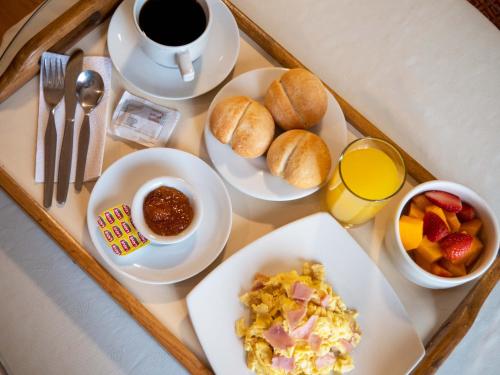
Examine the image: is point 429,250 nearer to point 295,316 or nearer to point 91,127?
point 295,316

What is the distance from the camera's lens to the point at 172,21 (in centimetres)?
111

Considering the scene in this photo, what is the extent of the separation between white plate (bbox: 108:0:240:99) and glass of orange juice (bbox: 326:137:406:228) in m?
0.39

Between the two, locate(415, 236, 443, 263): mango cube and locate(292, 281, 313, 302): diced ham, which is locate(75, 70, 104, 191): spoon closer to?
locate(292, 281, 313, 302): diced ham

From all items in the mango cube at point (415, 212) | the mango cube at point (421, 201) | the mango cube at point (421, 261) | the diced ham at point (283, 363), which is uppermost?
the mango cube at point (421, 201)

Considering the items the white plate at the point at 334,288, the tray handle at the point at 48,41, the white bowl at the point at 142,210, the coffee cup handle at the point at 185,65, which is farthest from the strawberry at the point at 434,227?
the tray handle at the point at 48,41

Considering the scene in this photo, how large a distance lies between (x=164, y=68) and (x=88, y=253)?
495mm

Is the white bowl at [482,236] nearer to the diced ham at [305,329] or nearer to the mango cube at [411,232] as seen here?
the mango cube at [411,232]

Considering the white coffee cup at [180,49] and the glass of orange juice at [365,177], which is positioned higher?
the glass of orange juice at [365,177]

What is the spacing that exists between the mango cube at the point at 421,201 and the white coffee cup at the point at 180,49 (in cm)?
58

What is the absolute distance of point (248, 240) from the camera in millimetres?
1130

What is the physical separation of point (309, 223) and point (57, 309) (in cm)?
63

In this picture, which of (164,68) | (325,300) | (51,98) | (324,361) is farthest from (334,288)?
(51,98)

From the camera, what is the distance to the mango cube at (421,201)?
1066 mm

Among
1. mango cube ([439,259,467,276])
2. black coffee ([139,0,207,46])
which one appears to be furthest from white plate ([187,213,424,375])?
black coffee ([139,0,207,46])
